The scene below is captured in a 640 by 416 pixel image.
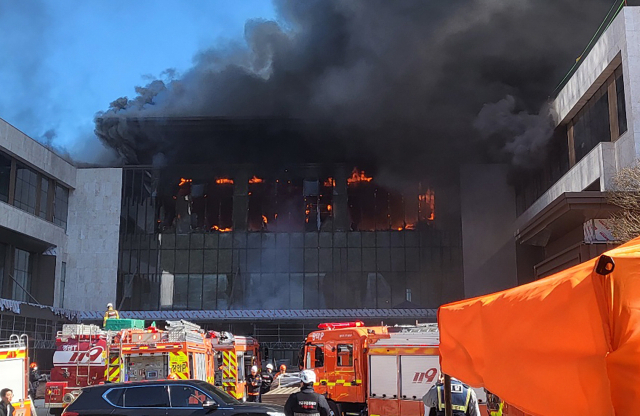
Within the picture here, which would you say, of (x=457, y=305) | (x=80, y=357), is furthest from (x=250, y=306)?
(x=457, y=305)

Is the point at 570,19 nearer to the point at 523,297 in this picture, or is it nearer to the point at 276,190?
the point at 276,190

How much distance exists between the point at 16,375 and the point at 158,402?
2.71 meters

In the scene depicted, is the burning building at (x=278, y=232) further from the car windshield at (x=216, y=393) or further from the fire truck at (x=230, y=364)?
the car windshield at (x=216, y=393)

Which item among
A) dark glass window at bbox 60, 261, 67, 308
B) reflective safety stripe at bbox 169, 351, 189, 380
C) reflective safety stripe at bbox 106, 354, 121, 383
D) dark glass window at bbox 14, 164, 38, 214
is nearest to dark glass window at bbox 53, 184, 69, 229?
dark glass window at bbox 14, 164, 38, 214

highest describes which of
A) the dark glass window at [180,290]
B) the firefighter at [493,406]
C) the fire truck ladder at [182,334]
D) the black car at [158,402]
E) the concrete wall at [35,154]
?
the concrete wall at [35,154]

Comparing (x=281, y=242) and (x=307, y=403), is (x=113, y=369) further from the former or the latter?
(x=281, y=242)

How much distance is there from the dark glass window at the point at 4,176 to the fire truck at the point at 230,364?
20.9 metres

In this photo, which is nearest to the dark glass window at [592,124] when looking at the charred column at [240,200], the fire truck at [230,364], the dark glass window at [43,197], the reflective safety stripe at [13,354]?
the fire truck at [230,364]

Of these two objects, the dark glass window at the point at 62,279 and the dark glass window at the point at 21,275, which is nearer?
the dark glass window at the point at 21,275

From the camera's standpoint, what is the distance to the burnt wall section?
124 ft

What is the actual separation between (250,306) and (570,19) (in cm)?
2362

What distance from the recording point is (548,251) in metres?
28.4

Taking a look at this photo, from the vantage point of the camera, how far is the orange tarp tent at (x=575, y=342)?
220 centimetres

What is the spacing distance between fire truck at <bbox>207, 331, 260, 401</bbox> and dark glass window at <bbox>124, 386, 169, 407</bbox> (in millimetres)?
6671
